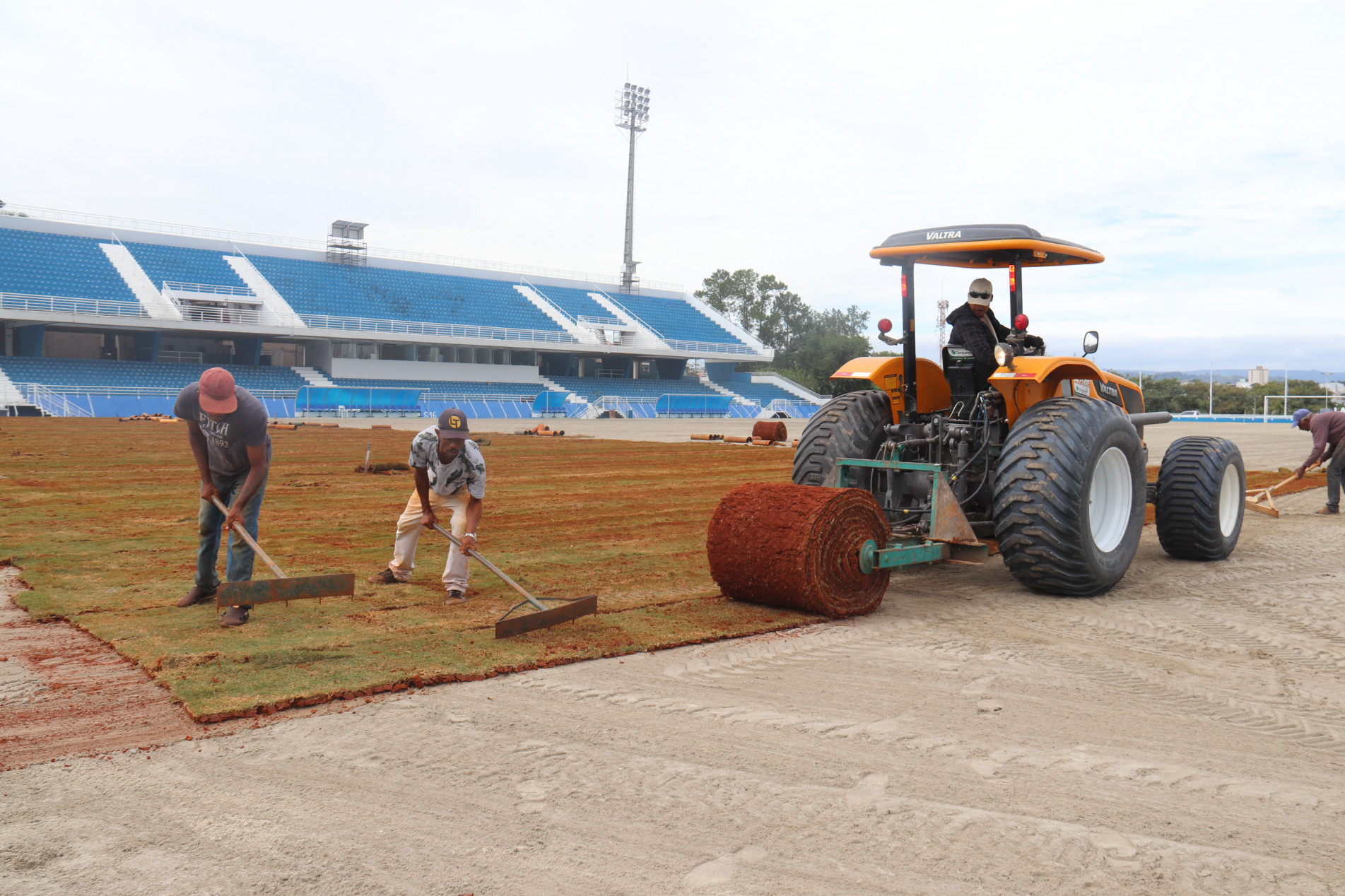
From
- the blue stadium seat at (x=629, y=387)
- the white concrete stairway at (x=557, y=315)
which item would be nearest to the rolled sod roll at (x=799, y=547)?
the blue stadium seat at (x=629, y=387)

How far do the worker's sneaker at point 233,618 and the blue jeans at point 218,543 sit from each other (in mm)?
301

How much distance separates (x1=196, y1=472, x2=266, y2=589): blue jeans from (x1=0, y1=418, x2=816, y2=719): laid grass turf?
9.0 inches

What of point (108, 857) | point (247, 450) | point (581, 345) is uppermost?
point (581, 345)

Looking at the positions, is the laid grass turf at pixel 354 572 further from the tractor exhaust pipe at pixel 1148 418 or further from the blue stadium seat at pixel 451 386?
the blue stadium seat at pixel 451 386

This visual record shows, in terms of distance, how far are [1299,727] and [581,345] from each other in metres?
51.4

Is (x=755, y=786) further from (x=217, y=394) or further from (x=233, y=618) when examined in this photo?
(x=217, y=394)

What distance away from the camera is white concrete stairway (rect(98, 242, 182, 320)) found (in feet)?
141

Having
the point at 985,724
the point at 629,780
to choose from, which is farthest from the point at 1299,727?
the point at 629,780

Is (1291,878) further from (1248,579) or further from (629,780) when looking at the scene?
(1248,579)

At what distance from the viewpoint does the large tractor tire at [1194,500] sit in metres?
7.84

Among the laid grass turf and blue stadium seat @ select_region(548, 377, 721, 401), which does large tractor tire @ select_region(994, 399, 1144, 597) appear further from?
blue stadium seat @ select_region(548, 377, 721, 401)

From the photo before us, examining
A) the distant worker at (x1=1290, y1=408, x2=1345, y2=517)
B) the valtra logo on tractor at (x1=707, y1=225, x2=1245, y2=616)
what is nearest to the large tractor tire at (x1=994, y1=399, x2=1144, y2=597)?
the valtra logo on tractor at (x1=707, y1=225, x2=1245, y2=616)

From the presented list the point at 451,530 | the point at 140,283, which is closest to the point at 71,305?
the point at 140,283

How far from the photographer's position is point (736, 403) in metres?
52.8
